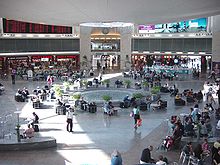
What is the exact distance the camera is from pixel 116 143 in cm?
1523

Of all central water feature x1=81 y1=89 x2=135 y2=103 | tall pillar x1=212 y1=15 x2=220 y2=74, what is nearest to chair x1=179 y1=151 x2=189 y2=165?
central water feature x1=81 y1=89 x2=135 y2=103

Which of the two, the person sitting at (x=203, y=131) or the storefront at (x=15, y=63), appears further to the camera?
the storefront at (x=15, y=63)

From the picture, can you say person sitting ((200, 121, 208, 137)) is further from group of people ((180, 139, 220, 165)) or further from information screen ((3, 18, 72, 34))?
information screen ((3, 18, 72, 34))

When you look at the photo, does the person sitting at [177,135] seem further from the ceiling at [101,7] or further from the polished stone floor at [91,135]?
the ceiling at [101,7]

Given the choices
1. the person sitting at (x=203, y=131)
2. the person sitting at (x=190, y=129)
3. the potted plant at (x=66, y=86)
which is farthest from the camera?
the potted plant at (x=66, y=86)

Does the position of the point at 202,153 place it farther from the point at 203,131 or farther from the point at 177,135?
the point at 203,131

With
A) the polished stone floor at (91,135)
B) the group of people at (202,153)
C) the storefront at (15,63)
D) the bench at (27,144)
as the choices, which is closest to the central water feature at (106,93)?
the polished stone floor at (91,135)

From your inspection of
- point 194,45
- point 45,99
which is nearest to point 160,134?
point 45,99

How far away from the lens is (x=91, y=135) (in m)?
16.5

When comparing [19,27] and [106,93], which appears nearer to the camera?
[106,93]

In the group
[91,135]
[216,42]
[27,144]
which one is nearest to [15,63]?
[216,42]

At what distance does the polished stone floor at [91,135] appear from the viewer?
13406 millimetres

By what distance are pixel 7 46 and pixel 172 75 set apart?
875 inches

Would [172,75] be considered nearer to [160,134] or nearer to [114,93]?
[114,93]
